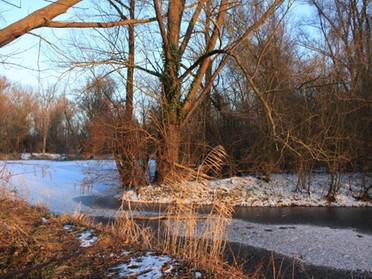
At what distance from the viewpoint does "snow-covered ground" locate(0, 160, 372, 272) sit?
25.1 ft

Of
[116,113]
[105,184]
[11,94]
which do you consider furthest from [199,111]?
[11,94]

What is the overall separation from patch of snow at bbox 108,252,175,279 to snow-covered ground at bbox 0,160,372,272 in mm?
1586

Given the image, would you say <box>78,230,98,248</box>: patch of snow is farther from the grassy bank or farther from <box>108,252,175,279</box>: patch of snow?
<box>108,252,175,279</box>: patch of snow

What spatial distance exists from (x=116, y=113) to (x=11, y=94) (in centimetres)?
757

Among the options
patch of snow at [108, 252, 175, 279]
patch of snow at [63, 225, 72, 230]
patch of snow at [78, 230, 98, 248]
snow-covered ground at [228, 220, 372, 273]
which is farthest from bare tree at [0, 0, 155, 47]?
snow-covered ground at [228, 220, 372, 273]

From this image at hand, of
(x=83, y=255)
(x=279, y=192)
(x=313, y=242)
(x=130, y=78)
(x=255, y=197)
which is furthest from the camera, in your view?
(x=130, y=78)

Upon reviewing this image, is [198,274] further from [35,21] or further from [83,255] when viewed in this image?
[35,21]

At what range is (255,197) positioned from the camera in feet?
54.0

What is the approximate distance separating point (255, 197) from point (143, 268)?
1191 cm

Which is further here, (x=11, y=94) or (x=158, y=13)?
(x=158, y=13)

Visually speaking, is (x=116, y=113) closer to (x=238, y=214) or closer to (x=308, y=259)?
(x=238, y=214)

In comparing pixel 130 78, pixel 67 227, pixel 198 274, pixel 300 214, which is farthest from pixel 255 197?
pixel 198 274

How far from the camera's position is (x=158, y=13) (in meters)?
16.5

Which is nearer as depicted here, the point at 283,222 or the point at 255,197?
the point at 283,222
